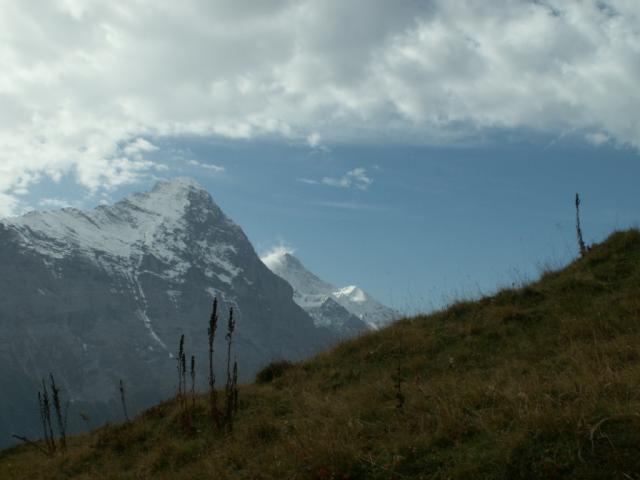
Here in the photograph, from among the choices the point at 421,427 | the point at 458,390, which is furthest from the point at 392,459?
the point at 458,390

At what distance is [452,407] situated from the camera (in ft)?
22.2

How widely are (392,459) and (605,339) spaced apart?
16.3 ft

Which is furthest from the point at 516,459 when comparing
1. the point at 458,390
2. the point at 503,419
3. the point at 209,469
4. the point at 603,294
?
the point at 603,294

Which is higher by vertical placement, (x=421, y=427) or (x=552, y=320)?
(x=552, y=320)

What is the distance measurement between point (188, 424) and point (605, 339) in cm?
723

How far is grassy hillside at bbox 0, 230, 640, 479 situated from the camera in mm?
5527

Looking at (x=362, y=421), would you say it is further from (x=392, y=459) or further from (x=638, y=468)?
(x=638, y=468)

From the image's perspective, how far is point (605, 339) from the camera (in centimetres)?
919

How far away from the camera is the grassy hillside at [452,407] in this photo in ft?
18.1

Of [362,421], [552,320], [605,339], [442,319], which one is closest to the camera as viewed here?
[362,421]

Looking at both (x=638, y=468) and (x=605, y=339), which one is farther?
(x=605, y=339)

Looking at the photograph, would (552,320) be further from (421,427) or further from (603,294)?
(421,427)

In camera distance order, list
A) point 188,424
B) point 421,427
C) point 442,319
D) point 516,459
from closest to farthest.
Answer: point 516,459 → point 421,427 → point 188,424 → point 442,319

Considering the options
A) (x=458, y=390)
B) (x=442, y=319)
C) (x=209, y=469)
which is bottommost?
(x=209, y=469)
